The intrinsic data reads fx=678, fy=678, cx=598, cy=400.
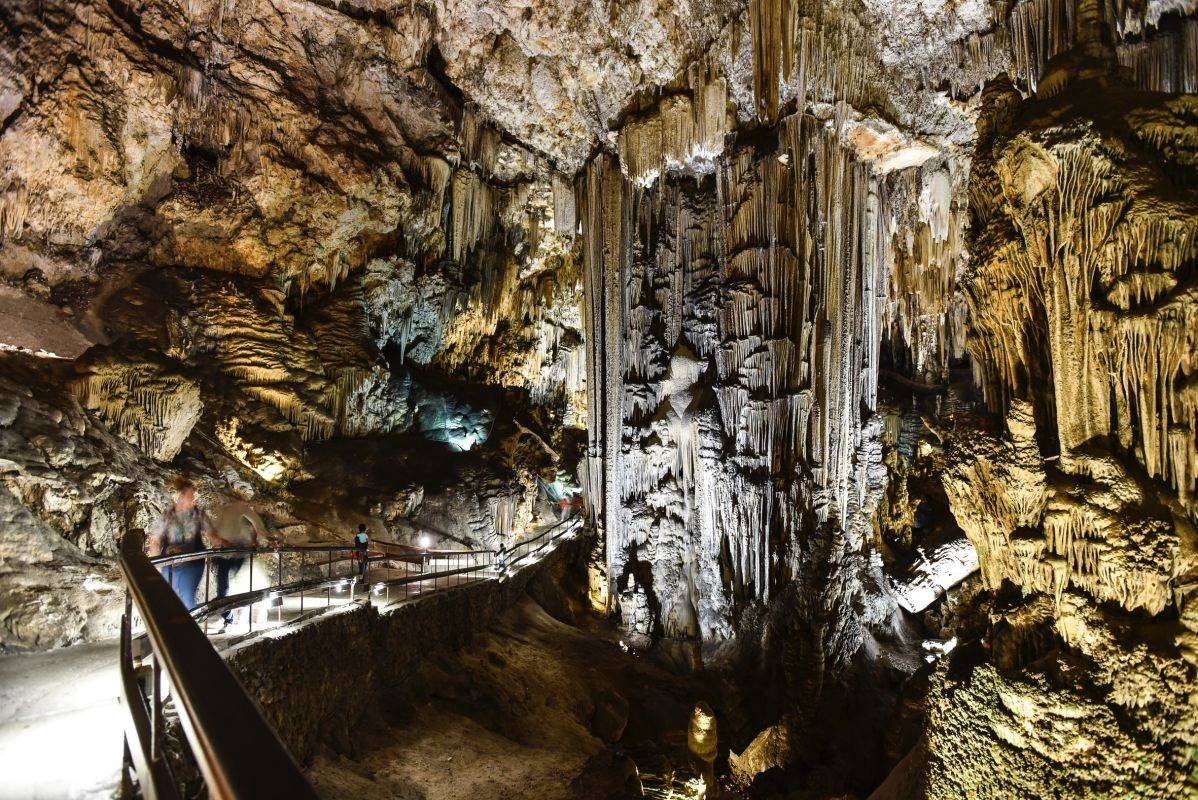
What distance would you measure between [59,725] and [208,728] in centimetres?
393

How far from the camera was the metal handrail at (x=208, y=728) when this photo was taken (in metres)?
0.84

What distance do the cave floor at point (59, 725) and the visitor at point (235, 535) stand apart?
2.69 meters

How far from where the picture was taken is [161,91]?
10836mm

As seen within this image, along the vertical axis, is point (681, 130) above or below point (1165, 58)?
above

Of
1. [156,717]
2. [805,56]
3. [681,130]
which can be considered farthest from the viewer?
[681,130]

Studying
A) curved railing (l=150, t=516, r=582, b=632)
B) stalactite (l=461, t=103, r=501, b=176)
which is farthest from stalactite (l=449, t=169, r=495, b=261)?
curved railing (l=150, t=516, r=582, b=632)

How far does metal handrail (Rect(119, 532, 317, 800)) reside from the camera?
0.84 m

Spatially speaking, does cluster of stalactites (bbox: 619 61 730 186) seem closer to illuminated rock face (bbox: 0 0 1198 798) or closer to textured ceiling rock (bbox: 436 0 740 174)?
illuminated rock face (bbox: 0 0 1198 798)

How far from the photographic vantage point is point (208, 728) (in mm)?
961

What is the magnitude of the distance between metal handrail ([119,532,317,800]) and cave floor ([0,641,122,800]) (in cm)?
188

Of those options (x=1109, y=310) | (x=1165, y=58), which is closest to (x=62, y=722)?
(x=1109, y=310)

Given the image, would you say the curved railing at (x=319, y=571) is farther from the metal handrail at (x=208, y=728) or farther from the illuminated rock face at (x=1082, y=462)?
the illuminated rock face at (x=1082, y=462)

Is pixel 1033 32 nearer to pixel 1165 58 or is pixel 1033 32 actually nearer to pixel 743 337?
pixel 1165 58

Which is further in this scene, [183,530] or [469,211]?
[469,211]
